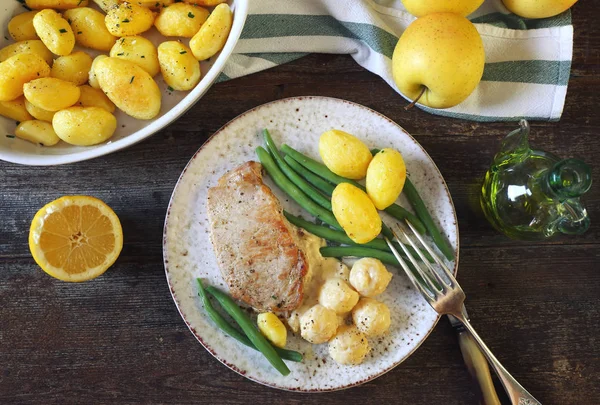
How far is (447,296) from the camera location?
1678 mm

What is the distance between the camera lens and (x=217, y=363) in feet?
5.90

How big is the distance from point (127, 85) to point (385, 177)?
0.84 m

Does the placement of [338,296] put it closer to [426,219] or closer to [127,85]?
[426,219]

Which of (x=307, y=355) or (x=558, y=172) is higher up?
(x=558, y=172)

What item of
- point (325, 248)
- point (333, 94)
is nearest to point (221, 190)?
point (325, 248)

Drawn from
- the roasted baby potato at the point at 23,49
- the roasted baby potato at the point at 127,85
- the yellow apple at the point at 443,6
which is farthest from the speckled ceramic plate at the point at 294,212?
the roasted baby potato at the point at 23,49

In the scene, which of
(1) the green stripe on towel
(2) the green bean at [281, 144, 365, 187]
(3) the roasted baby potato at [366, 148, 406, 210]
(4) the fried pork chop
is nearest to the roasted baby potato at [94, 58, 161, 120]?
(4) the fried pork chop

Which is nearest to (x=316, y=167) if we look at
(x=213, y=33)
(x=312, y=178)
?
(x=312, y=178)

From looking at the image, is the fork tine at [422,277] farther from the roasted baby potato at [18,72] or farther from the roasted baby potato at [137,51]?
the roasted baby potato at [18,72]

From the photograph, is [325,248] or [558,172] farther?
[325,248]

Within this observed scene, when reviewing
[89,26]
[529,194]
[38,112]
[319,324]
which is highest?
[89,26]

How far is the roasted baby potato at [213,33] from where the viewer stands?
63.1 inches

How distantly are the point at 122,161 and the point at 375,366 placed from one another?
1131 mm

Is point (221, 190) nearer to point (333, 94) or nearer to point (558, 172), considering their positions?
point (333, 94)
